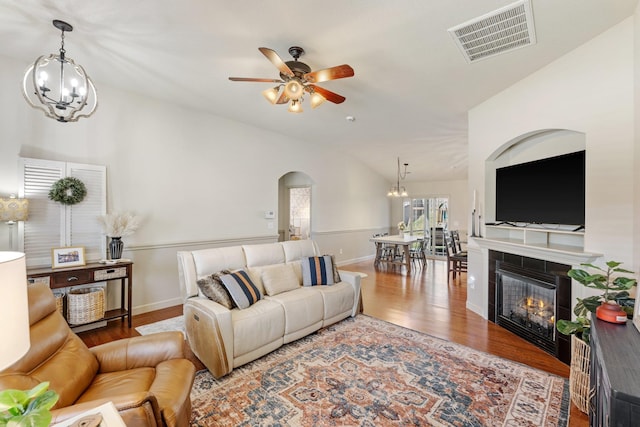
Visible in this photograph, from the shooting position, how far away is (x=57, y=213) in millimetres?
3395

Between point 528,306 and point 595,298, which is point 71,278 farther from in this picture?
point 528,306

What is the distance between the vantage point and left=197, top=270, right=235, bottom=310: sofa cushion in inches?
108

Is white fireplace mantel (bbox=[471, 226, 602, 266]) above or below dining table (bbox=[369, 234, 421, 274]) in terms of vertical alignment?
above

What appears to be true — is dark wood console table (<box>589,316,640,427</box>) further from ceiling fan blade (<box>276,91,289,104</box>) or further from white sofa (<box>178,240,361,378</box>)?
ceiling fan blade (<box>276,91,289,104</box>)

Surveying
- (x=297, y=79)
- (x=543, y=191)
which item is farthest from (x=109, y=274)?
(x=543, y=191)

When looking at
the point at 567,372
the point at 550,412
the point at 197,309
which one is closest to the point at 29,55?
the point at 197,309

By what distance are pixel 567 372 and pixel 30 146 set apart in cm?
578

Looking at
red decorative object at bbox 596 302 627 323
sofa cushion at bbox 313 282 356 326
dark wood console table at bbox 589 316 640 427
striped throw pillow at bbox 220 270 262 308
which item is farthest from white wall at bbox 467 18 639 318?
striped throw pillow at bbox 220 270 262 308

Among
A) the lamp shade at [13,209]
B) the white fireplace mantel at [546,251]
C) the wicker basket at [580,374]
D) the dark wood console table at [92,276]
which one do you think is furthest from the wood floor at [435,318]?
the lamp shade at [13,209]

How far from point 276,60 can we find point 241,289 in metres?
2.10

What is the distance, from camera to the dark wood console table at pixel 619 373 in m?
0.99

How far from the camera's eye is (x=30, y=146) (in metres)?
3.29

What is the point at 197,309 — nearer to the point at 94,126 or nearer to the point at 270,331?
the point at 270,331

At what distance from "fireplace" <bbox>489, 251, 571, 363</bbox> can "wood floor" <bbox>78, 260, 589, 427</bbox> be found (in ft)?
0.36
